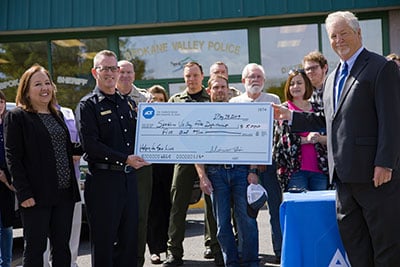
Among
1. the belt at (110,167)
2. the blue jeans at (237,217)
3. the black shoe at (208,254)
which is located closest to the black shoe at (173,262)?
the black shoe at (208,254)

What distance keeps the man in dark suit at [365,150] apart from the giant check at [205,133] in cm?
112

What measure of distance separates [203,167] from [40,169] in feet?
5.96

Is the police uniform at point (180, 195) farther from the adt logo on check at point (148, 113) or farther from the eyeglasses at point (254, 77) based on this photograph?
the adt logo on check at point (148, 113)

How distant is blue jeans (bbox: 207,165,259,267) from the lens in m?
5.77

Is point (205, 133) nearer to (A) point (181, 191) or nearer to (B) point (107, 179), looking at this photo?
(B) point (107, 179)

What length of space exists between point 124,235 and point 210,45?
7998 mm

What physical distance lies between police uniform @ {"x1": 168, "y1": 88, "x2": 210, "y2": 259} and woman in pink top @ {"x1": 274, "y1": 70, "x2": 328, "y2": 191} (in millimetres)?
1093

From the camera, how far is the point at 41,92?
495 cm

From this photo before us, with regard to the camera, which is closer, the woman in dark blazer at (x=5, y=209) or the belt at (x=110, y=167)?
the belt at (x=110, y=167)

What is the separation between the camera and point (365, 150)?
390 centimetres

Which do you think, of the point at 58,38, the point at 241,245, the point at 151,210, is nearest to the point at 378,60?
the point at 241,245

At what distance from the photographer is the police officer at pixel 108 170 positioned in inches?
194

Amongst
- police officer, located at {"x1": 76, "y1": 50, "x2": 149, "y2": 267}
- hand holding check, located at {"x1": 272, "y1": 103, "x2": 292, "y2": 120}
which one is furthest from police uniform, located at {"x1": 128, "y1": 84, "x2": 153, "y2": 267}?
hand holding check, located at {"x1": 272, "y1": 103, "x2": 292, "y2": 120}

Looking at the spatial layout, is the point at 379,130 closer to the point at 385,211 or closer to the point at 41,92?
the point at 385,211
